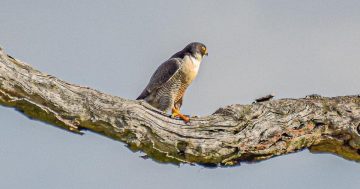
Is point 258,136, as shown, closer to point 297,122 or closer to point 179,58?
point 297,122

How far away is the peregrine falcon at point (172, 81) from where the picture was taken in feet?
32.6

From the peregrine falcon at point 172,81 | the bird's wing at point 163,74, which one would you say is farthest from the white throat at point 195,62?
the bird's wing at point 163,74

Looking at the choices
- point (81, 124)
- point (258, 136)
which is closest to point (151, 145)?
point (81, 124)

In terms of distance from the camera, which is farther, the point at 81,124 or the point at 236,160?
the point at 236,160

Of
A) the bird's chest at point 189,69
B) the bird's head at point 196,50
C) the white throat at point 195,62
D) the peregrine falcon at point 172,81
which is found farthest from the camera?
the bird's head at point 196,50

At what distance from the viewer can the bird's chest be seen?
10.1 metres

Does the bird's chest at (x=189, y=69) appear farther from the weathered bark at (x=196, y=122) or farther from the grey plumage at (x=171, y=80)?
the weathered bark at (x=196, y=122)

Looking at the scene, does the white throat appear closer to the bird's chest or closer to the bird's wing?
the bird's chest

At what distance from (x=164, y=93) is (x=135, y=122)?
10.9ft

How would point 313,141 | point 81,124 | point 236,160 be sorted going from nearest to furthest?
point 81,124 < point 236,160 < point 313,141

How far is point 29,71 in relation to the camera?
242 inches

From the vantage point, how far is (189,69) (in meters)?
10.1

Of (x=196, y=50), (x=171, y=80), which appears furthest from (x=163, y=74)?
(x=196, y=50)

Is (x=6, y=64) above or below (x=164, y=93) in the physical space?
below
